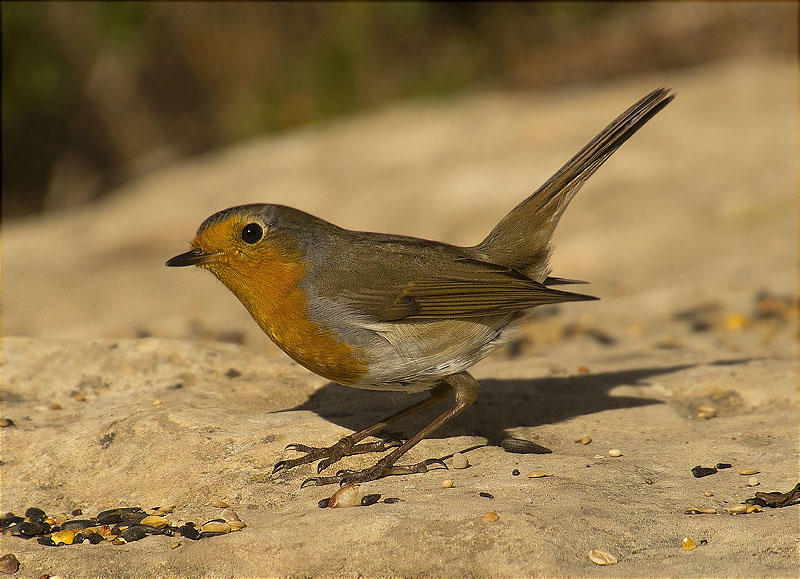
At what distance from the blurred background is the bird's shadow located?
8516mm

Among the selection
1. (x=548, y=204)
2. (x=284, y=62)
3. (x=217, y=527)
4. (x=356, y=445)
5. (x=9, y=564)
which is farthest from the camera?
(x=284, y=62)

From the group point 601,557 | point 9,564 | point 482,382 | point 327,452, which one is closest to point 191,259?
point 327,452

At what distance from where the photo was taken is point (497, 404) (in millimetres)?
4543

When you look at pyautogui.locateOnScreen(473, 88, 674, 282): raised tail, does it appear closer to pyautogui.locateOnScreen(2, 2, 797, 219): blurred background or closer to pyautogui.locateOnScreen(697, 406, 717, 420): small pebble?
pyautogui.locateOnScreen(697, 406, 717, 420): small pebble

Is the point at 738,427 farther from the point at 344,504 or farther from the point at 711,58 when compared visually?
the point at 711,58

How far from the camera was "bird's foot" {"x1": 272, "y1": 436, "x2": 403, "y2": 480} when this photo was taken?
12.3 ft

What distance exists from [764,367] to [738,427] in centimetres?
90

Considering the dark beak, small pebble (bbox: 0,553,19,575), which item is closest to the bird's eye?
the dark beak

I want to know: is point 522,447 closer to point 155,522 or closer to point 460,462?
point 460,462

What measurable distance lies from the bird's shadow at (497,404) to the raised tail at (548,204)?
26.0 inches

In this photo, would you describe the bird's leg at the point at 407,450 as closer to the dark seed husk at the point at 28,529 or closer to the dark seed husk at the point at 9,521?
the dark seed husk at the point at 28,529

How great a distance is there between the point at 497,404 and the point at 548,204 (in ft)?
3.44

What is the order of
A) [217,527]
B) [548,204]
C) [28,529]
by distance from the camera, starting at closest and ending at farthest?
[217,527]
[28,529]
[548,204]

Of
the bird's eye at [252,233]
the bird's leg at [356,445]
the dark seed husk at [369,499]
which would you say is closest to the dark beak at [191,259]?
the bird's eye at [252,233]
